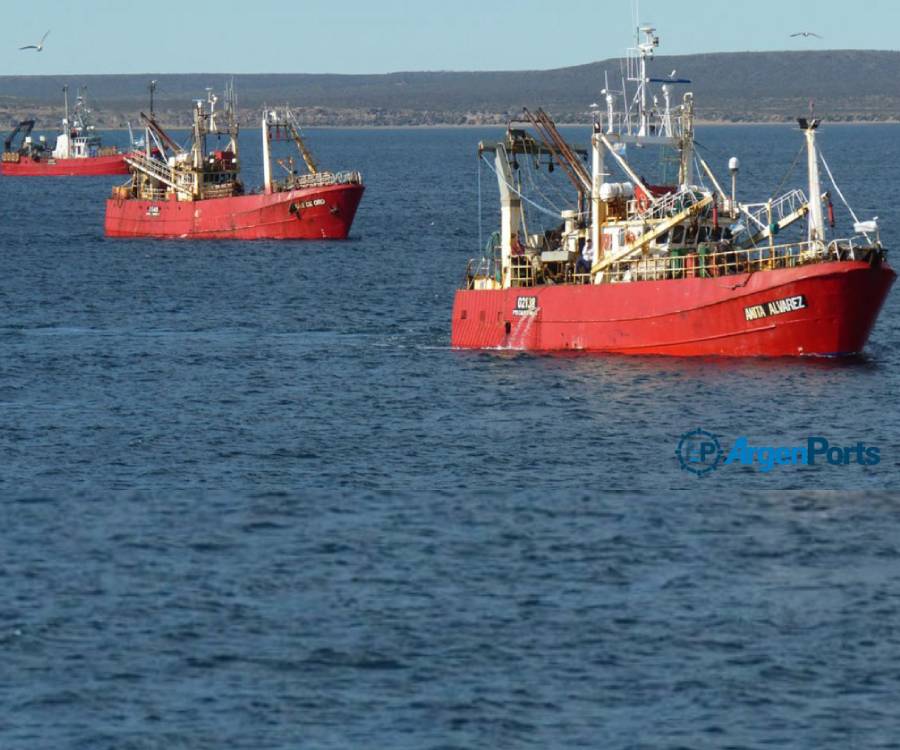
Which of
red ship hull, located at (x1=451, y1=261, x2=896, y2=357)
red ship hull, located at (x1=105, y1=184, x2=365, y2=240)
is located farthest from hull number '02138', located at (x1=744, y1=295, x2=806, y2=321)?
red ship hull, located at (x1=105, y1=184, x2=365, y2=240)

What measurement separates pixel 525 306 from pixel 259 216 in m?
53.4

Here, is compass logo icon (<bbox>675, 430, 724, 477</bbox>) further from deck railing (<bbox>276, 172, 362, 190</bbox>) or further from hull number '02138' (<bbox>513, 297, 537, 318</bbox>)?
deck railing (<bbox>276, 172, 362, 190</bbox>)

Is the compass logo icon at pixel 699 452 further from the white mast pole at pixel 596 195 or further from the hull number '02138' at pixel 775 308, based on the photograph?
the white mast pole at pixel 596 195

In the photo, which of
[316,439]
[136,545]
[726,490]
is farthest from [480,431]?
[136,545]

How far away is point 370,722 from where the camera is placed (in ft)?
97.9

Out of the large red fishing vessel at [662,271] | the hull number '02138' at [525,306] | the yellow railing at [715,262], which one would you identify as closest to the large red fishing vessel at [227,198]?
the large red fishing vessel at [662,271]

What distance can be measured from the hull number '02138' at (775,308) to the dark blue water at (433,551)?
5.08 ft

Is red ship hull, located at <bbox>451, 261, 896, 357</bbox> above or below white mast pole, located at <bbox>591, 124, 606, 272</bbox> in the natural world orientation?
below

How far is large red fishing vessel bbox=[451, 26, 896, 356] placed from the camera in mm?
53750

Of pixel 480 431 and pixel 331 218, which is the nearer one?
pixel 480 431

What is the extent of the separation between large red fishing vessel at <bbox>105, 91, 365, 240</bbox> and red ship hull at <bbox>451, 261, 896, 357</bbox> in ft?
161

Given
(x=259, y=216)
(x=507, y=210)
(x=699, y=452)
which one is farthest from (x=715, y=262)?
(x=259, y=216)

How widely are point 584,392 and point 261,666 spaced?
72.6ft

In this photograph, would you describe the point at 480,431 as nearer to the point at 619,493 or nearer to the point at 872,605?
the point at 619,493
